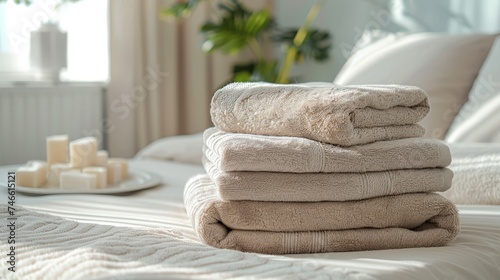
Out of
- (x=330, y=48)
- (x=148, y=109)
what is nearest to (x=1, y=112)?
(x=148, y=109)

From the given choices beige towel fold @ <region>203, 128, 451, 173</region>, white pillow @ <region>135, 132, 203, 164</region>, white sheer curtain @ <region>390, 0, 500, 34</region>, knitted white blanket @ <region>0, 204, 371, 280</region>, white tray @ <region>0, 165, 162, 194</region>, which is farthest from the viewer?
white sheer curtain @ <region>390, 0, 500, 34</region>

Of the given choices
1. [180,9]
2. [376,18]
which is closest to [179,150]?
[180,9]

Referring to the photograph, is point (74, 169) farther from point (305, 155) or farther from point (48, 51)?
point (48, 51)

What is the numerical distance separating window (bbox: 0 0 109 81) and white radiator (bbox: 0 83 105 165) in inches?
5.7

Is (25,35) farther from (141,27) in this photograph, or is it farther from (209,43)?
(209,43)

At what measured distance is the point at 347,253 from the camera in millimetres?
1038

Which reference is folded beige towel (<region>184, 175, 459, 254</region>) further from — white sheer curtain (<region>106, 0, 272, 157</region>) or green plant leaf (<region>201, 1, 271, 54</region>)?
white sheer curtain (<region>106, 0, 272, 157</region>)

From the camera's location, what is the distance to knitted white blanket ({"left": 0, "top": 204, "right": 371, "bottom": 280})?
872 mm

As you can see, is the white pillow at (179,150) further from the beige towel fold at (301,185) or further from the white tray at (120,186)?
the beige towel fold at (301,185)

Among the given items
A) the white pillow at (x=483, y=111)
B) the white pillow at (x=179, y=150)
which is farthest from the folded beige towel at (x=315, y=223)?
the white pillow at (x=179, y=150)

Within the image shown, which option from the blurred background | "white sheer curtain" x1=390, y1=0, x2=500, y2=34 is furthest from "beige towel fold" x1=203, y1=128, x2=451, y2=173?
the blurred background

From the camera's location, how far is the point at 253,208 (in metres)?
1.03

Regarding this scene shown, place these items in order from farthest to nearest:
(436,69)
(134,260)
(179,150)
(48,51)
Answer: (48,51)
(179,150)
(436,69)
(134,260)

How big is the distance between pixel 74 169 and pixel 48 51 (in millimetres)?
1235
